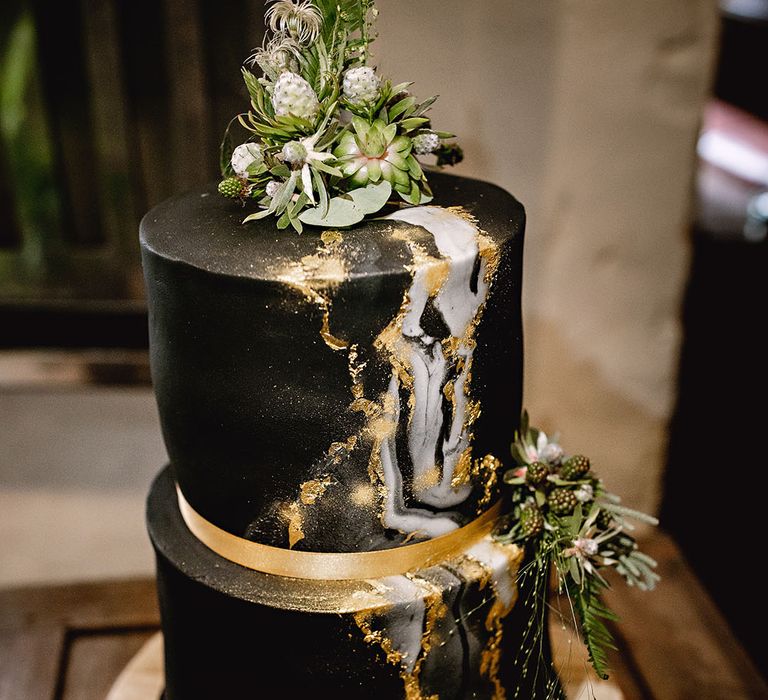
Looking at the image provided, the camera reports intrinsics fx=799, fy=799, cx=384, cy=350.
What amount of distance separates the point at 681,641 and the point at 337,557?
91cm

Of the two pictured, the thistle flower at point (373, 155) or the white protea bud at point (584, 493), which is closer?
the thistle flower at point (373, 155)

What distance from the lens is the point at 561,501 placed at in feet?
2.97

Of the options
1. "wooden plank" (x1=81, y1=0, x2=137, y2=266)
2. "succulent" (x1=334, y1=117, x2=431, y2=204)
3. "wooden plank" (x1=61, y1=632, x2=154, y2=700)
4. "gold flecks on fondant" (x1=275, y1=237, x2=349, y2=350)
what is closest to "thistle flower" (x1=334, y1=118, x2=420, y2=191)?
"succulent" (x1=334, y1=117, x2=431, y2=204)

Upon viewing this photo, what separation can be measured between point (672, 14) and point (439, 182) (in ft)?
2.79

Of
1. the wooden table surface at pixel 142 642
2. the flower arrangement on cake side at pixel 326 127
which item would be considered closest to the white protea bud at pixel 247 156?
the flower arrangement on cake side at pixel 326 127

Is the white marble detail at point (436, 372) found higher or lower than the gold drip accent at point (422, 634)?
higher

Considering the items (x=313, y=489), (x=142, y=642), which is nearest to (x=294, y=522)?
(x=313, y=489)

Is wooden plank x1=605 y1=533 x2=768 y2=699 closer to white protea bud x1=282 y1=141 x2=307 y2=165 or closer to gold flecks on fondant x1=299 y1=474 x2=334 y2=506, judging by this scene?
gold flecks on fondant x1=299 y1=474 x2=334 y2=506

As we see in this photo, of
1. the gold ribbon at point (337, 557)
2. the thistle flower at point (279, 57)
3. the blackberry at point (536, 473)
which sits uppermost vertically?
the thistle flower at point (279, 57)

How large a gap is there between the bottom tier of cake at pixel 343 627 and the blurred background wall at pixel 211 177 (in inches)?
36.0

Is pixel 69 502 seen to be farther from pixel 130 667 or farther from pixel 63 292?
pixel 130 667

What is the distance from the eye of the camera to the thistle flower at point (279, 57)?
0.80 meters

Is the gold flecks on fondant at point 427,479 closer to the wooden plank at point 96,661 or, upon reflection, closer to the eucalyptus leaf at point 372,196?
the eucalyptus leaf at point 372,196

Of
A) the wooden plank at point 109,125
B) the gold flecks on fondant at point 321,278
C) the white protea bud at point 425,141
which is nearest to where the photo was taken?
the gold flecks on fondant at point 321,278
